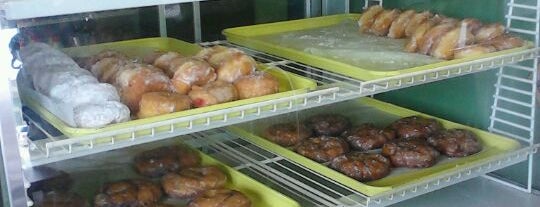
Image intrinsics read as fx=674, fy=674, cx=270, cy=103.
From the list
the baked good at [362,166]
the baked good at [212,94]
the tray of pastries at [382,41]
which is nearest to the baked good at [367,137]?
the baked good at [362,166]

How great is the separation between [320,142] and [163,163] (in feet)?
1.28

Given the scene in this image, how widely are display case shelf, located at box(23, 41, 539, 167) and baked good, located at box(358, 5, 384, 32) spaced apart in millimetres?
330

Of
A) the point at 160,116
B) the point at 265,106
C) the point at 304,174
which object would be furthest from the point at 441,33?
the point at 160,116

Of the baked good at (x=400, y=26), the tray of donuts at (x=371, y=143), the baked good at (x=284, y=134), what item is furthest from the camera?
the baked good at (x=400, y=26)

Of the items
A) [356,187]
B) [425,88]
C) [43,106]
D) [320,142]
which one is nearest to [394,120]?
[425,88]

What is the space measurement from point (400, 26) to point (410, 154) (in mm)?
382

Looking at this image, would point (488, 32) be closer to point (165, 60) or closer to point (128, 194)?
point (165, 60)

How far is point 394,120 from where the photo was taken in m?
1.87

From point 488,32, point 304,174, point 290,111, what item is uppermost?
point 488,32

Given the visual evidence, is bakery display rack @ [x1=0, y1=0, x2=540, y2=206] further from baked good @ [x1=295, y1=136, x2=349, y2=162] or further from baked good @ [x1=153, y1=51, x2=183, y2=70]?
baked good @ [x1=153, y1=51, x2=183, y2=70]

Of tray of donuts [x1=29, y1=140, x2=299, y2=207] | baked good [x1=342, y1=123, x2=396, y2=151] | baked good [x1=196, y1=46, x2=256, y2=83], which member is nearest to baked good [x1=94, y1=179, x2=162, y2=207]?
tray of donuts [x1=29, y1=140, x2=299, y2=207]

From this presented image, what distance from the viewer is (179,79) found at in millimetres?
1346

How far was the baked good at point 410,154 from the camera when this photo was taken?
161 cm

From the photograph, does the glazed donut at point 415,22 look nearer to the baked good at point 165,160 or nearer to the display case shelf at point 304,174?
the display case shelf at point 304,174
